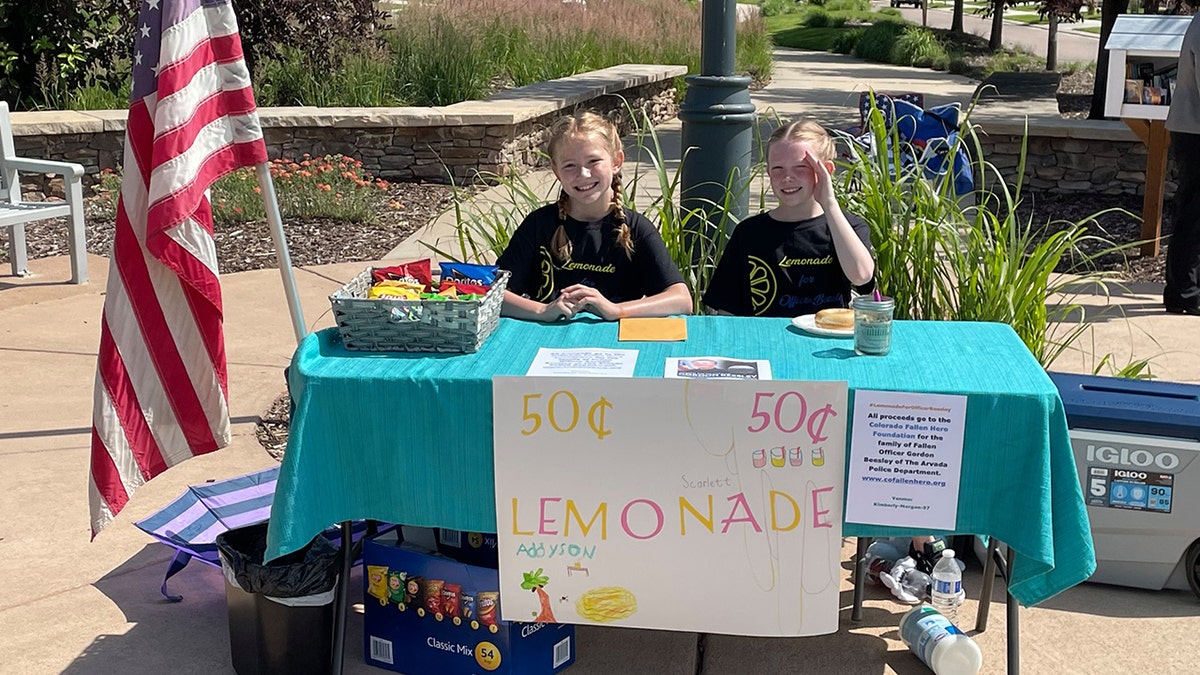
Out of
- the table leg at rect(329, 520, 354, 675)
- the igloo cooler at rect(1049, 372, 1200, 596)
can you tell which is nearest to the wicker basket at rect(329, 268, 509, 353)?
the table leg at rect(329, 520, 354, 675)

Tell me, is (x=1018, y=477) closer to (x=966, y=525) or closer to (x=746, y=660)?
(x=966, y=525)

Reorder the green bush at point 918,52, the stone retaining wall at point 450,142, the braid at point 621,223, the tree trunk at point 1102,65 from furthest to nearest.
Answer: the green bush at point 918,52
the tree trunk at point 1102,65
the stone retaining wall at point 450,142
the braid at point 621,223

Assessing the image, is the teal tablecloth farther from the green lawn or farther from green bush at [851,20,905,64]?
the green lawn

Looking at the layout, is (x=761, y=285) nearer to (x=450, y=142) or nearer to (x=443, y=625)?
(x=443, y=625)

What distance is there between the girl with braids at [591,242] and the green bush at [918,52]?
22.8m

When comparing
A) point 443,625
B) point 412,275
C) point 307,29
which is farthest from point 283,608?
point 307,29

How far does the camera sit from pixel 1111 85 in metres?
7.77

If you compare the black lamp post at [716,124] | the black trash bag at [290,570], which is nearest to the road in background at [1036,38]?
the black lamp post at [716,124]

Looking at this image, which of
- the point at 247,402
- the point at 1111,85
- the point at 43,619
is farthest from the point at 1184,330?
the point at 43,619

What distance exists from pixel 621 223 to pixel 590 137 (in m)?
0.34

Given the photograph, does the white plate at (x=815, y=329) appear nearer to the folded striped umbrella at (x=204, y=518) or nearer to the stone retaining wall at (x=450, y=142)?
the folded striped umbrella at (x=204, y=518)

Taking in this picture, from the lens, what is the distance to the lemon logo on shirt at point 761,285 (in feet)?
13.7

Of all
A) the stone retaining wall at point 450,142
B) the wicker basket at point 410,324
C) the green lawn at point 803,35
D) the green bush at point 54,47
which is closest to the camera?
the wicker basket at point 410,324

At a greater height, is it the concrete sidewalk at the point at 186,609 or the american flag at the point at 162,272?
the american flag at the point at 162,272
